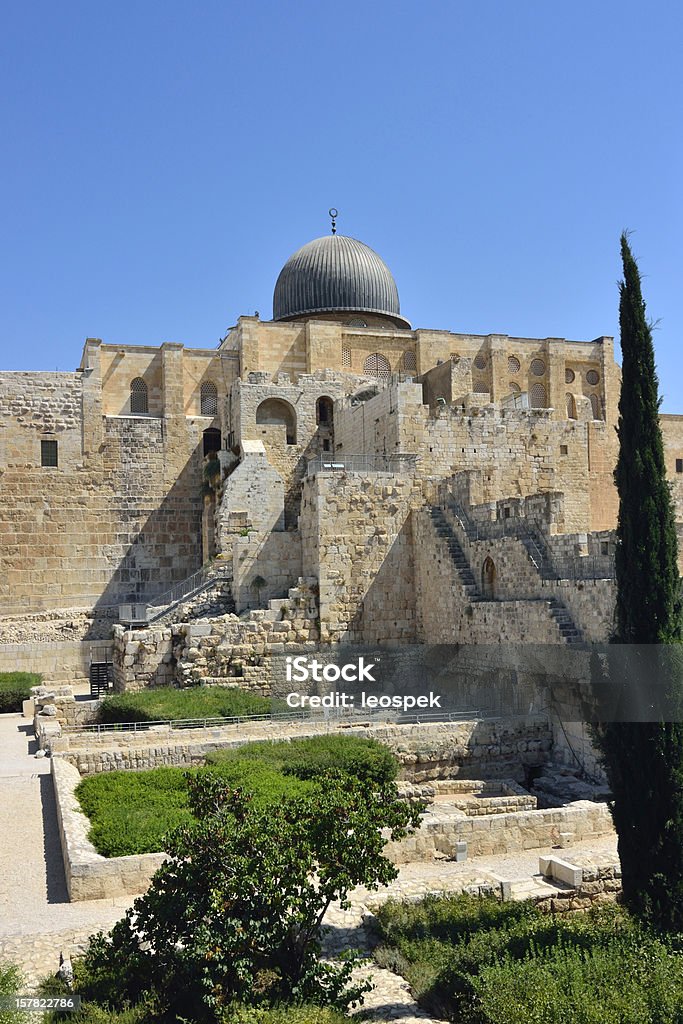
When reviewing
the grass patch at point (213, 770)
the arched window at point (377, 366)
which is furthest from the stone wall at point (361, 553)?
the arched window at point (377, 366)

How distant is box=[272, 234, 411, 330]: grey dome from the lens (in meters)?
30.4

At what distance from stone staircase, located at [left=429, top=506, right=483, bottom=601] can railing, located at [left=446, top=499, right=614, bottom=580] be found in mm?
351

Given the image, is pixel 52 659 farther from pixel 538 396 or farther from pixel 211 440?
pixel 538 396

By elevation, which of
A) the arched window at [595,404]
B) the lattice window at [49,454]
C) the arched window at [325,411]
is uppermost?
the arched window at [595,404]

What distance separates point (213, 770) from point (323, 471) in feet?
33.3

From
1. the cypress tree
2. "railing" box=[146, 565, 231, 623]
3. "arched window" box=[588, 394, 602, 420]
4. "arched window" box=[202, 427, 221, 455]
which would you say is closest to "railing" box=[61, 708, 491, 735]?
"railing" box=[146, 565, 231, 623]

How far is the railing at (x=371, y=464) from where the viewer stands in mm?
22375

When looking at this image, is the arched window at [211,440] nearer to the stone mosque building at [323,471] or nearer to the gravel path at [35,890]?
the stone mosque building at [323,471]

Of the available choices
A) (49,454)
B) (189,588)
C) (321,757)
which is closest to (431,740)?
(321,757)

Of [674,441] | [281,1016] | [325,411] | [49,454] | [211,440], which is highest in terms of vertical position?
[325,411]

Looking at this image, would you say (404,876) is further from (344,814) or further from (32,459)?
(32,459)

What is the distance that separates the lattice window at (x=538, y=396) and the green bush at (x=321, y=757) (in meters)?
17.9

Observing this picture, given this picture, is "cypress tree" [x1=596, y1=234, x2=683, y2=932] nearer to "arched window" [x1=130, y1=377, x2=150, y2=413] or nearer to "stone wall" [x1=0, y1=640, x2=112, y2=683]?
"stone wall" [x1=0, y1=640, x2=112, y2=683]

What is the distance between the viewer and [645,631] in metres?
9.84
